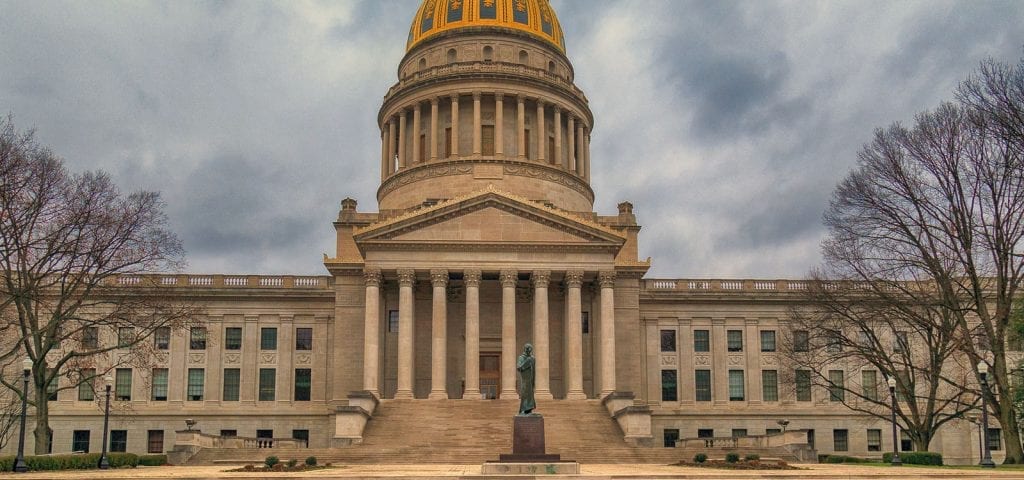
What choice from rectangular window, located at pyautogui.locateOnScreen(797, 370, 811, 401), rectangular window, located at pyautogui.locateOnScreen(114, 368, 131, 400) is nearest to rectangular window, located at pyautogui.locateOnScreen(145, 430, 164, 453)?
rectangular window, located at pyautogui.locateOnScreen(114, 368, 131, 400)

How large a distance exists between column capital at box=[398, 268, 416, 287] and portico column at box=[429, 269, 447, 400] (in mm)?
1120

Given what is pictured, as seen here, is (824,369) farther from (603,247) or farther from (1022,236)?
(1022,236)

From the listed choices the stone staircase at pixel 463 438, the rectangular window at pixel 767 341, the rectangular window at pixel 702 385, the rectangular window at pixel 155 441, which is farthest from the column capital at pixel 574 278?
the rectangular window at pixel 155 441

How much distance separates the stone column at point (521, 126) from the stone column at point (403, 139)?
826 centimetres

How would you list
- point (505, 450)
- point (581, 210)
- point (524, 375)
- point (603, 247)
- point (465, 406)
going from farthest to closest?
point (581, 210) < point (603, 247) < point (465, 406) < point (505, 450) < point (524, 375)

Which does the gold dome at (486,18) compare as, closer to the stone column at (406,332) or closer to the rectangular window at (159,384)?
the stone column at (406,332)

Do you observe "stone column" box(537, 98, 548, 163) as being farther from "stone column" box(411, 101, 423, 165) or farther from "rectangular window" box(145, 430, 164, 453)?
"rectangular window" box(145, 430, 164, 453)

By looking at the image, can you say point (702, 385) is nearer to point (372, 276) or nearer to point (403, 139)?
point (372, 276)

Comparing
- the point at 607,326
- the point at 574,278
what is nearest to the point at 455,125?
the point at 574,278

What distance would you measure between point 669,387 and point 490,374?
42.0ft

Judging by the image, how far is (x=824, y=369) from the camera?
68812 mm

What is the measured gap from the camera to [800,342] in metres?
65.5

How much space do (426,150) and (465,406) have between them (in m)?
26.5

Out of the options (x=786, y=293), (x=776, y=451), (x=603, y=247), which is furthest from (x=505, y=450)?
(x=786, y=293)
